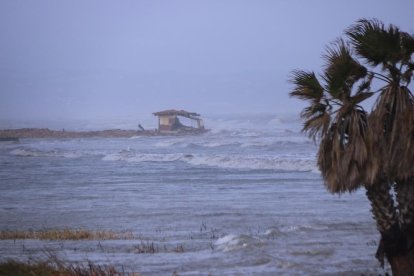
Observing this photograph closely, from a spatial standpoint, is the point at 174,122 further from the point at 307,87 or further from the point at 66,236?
the point at 307,87

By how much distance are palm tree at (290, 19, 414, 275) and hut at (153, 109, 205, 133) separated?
64.3 meters

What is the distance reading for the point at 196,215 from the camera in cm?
1839

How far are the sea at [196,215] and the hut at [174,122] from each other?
2914 centimetres

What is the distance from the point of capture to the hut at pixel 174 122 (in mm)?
73956

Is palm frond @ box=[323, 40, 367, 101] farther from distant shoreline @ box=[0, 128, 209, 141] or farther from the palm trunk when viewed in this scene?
distant shoreline @ box=[0, 128, 209, 141]

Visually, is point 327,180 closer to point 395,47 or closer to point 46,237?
point 395,47

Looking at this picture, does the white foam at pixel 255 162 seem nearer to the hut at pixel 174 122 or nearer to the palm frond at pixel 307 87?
the palm frond at pixel 307 87

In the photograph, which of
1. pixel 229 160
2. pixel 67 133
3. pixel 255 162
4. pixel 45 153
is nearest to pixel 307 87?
pixel 255 162

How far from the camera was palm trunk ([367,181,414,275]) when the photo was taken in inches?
322

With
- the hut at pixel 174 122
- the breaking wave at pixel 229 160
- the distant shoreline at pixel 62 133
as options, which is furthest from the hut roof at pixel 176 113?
the breaking wave at pixel 229 160

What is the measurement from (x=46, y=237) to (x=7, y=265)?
457 centimetres

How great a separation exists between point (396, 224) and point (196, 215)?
10.4 m

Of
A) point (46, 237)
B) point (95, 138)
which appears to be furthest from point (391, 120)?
point (95, 138)

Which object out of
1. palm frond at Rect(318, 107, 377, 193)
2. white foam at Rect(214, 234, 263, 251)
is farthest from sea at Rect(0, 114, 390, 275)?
palm frond at Rect(318, 107, 377, 193)
